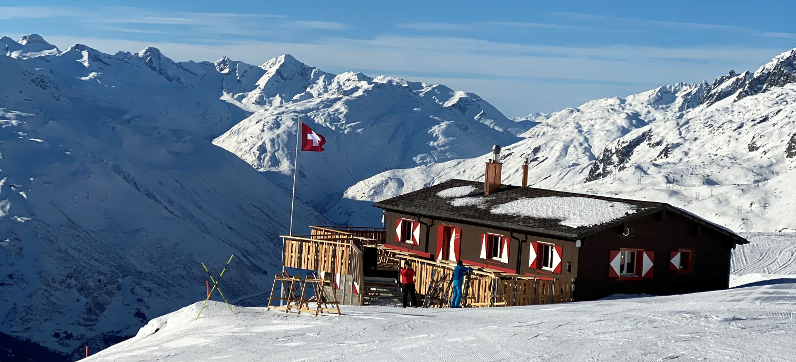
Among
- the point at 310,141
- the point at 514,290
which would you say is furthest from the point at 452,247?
the point at 310,141

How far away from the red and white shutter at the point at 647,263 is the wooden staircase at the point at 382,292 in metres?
8.52

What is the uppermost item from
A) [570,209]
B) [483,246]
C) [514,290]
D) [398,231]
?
[570,209]

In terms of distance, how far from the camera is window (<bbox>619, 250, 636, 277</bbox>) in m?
29.3

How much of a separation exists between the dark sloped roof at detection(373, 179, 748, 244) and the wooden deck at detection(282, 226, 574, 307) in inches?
65.5

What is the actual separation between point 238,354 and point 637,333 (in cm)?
812

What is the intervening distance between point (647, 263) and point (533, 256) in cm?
386

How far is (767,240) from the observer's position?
63375 millimetres

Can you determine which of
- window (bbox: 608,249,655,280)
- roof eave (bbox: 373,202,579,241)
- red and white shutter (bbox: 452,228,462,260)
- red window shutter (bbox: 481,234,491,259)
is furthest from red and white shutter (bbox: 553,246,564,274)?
red and white shutter (bbox: 452,228,462,260)

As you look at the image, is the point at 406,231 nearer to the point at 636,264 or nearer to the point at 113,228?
the point at 636,264

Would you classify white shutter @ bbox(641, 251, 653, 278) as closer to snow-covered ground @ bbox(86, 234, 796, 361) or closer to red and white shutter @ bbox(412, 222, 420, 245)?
snow-covered ground @ bbox(86, 234, 796, 361)

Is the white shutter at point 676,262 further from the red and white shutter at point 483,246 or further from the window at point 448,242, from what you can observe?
the window at point 448,242

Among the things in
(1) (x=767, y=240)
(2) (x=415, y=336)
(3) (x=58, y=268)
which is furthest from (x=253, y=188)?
(2) (x=415, y=336)

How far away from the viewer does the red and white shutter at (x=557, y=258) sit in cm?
2859

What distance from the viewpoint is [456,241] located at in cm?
3341
